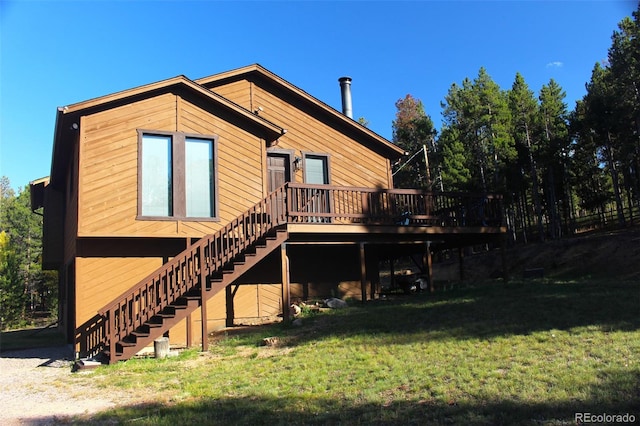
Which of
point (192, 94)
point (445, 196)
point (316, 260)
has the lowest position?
point (316, 260)

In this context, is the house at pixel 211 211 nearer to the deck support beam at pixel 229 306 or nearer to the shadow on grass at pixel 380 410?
the deck support beam at pixel 229 306

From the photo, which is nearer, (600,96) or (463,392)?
(463,392)

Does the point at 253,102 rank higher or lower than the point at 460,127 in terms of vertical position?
lower

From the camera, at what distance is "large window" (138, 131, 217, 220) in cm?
1177

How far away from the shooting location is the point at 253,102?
15.1 m

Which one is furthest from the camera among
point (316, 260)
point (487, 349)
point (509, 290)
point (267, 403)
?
point (316, 260)

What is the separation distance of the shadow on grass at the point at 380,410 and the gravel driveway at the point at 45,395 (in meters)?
0.67

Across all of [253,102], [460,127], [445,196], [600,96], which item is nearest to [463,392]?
[445,196]

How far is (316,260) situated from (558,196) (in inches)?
1256

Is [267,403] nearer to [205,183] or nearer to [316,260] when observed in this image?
[205,183]

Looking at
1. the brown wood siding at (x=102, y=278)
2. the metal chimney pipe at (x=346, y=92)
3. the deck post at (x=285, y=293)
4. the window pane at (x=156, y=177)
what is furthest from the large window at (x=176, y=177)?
the metal chimney pipe at (x=346, y=92)

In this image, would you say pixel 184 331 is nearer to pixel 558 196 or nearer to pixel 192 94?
pixel 192 94

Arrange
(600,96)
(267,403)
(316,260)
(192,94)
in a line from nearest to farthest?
1. (267,403)
2. (192,94)
3. (316,260)
4. (600,96)

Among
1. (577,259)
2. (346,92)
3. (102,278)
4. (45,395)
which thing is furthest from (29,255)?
(577,259)
